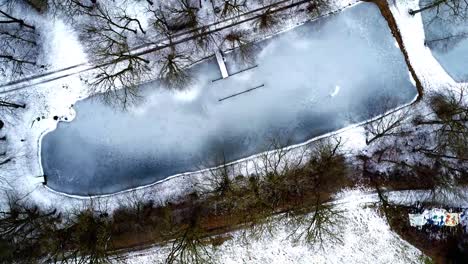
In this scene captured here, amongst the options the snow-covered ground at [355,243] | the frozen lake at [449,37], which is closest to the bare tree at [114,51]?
the snow-covered ground at [355,243]

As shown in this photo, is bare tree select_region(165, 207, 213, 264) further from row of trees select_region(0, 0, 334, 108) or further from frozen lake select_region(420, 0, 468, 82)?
frozen lake select_region(420, 0, 468, 82)

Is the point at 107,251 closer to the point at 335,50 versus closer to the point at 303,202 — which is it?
the point at 303,202

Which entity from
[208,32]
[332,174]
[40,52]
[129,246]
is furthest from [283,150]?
[40,52]

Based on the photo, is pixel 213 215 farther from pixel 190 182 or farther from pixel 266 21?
pixel 266 21

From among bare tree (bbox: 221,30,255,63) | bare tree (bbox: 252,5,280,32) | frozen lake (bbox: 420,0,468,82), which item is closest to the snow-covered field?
frozen lake (bbox: 420,0,468,82)

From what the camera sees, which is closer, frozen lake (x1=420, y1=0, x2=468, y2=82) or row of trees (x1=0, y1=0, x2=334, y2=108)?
frozen lake (x1=420, y1=0, x2=468, y2=82)

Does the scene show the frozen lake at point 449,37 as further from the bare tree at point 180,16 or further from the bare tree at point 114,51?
the bare tree at point 114,51

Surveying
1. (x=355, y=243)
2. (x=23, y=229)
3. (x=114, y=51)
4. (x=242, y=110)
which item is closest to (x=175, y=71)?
(x=114, y=51)
